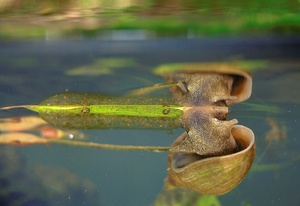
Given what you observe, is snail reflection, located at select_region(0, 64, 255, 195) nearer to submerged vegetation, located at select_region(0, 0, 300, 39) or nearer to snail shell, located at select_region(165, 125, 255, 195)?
snail shell, located at select_region(165, 125, 255, 195)

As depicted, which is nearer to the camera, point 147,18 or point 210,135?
point 147,18

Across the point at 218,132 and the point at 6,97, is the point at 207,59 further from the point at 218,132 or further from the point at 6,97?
the point at 6,97

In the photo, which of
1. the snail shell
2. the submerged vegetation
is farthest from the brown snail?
the submerged vegetation

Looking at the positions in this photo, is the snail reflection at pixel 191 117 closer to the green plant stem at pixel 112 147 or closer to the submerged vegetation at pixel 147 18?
the green plant stem at pixel 112 147

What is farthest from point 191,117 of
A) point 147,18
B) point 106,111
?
point 147,18

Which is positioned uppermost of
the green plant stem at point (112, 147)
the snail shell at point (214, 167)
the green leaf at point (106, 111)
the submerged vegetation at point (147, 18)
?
the submerged vegetation at point (147, 18)

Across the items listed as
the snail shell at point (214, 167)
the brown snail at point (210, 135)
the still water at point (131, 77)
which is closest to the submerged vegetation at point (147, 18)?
the still water at point (131, 77)

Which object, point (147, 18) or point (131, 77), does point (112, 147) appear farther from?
point (147, 18)
